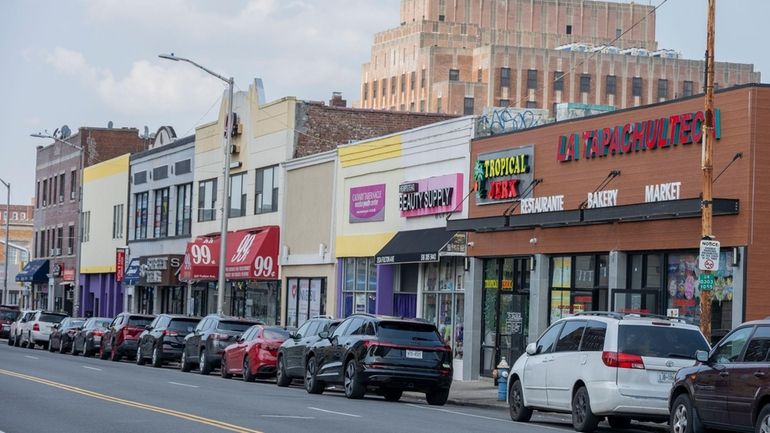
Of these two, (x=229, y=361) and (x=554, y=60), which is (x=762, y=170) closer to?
(x=229, y=361)

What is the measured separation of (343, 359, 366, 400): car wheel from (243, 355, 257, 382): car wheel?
23.1 feet

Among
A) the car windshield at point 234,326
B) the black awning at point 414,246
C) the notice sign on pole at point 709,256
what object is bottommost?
the car windshield at point 234,326

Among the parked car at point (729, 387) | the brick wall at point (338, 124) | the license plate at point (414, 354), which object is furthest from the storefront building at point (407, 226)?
the parked car at point (729, 387)

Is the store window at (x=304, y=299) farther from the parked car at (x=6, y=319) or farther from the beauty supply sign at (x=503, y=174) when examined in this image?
the parked car at (x=6, y=319)

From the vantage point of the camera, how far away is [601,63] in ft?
421

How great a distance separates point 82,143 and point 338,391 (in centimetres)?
5145

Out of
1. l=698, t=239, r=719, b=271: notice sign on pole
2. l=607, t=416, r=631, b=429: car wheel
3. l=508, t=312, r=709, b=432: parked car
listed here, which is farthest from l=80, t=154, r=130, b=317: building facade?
l=698, t=239, r=719, b=271: notice sign on pole

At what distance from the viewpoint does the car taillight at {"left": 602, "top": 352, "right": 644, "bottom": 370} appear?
2036cm

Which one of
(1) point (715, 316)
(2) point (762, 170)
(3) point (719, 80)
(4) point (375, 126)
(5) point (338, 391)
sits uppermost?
(3) point (719, 80)

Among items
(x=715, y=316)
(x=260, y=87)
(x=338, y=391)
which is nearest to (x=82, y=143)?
(x=260, y=87)

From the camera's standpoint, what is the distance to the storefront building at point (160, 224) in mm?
60094

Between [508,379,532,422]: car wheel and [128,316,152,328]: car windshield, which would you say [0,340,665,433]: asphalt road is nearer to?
[508,379,532,422]: car wheel

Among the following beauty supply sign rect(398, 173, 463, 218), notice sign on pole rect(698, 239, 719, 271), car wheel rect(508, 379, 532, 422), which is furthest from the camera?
beauty supply sign rect(398, 173, 463, 218)

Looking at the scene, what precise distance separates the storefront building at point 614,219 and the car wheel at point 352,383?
17.2 ft
